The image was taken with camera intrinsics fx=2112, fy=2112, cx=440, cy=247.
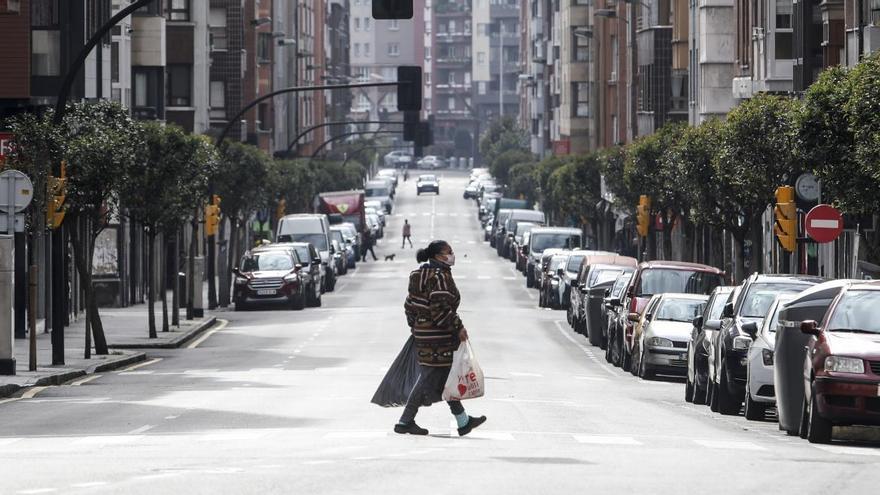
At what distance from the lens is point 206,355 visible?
1483 inches

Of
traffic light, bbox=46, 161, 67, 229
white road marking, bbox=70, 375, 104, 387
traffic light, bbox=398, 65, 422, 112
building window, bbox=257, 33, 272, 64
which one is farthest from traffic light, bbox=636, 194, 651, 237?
building window, bbox=257, 33, 272, 64

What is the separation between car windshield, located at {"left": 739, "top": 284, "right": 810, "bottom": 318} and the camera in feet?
83.9

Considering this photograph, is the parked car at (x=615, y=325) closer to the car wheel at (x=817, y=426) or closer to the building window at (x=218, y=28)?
the car wheel at (x=817, y=426)

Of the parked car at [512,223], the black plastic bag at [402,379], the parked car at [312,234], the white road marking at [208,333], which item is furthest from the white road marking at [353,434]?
the parked car at [512,223]

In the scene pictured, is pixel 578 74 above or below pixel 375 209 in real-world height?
above

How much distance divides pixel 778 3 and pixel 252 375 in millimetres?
28513

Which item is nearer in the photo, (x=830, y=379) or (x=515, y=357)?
(x=830, y=379)

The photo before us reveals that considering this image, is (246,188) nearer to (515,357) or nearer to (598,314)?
(598,314)

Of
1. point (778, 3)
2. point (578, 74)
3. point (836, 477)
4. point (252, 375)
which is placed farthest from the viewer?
point (578, 74)

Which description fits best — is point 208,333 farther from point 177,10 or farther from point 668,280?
point 177,10

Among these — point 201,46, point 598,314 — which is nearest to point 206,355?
point 598,314

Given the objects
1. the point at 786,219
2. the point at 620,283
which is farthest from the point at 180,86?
the point at 786,219

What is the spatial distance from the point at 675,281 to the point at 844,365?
20.3 m

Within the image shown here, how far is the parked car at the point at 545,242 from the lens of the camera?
2916 inches
